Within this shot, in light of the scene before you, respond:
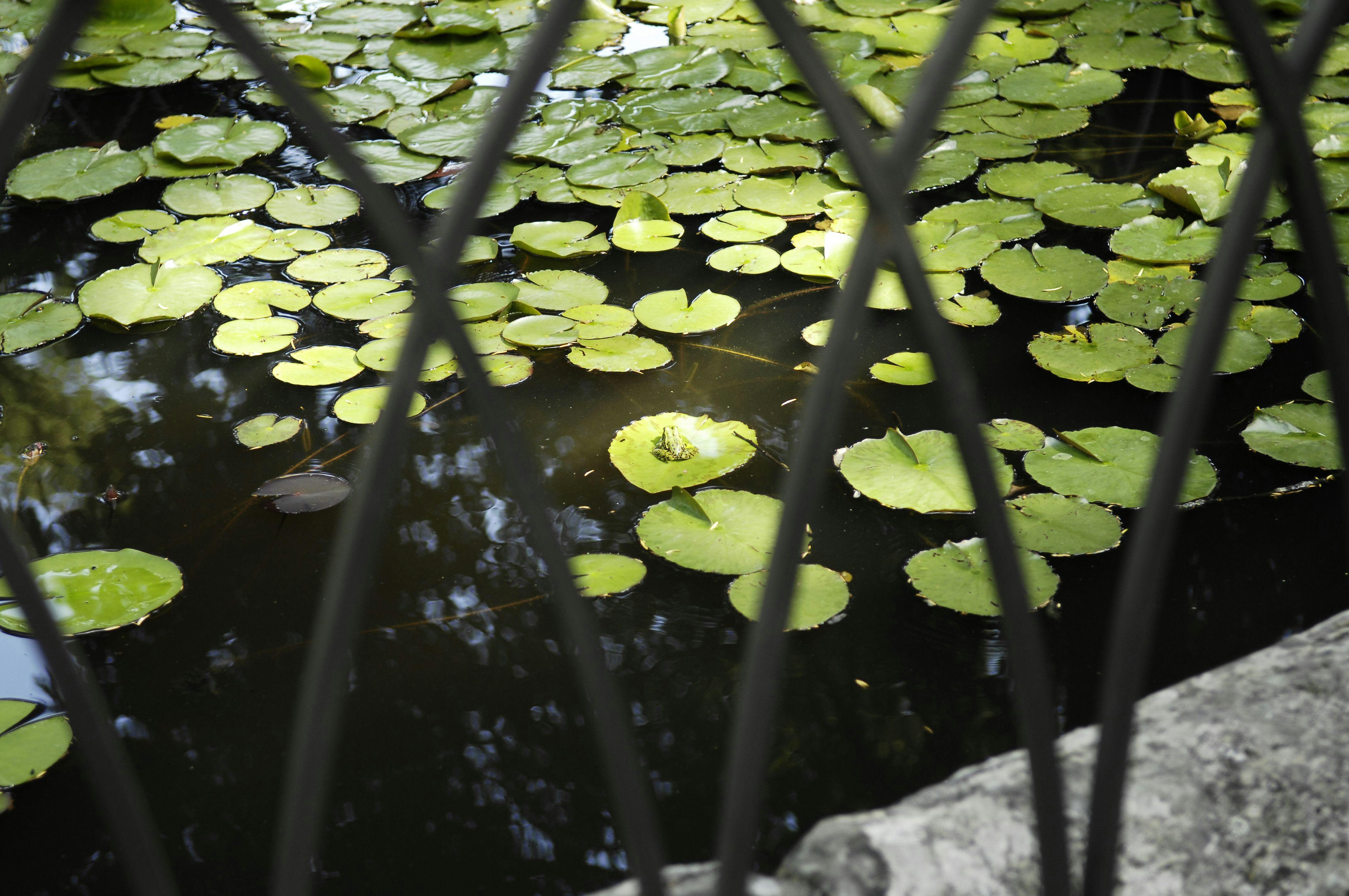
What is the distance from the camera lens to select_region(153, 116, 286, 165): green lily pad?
2.20 meters

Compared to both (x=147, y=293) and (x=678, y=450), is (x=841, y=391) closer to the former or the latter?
(x=678, y=450)

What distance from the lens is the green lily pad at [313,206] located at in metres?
2.00

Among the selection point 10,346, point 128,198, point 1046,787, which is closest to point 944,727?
point 1046,787

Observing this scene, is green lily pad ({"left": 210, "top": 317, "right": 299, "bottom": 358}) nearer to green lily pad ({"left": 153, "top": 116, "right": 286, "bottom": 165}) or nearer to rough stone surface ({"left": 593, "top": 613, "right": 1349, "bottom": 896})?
green lily pad ({"left": 153, "top": 116, "right": 286, "bottom": 165})

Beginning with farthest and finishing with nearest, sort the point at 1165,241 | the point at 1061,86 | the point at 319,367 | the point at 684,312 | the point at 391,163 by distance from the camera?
the point at 1061,86 → the point at 391,163 → the point at 1165,241 → the point at 684,312 → the point at 319,367

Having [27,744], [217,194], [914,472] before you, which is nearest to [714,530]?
[914,472]

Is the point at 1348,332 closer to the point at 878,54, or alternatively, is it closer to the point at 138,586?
the point at 138,586

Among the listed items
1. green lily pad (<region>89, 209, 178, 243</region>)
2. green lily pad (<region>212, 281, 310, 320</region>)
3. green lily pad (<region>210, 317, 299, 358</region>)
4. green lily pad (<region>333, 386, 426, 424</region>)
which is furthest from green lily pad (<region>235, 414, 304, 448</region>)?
green lily pad (<region>89, 209, 178, 243</region>)

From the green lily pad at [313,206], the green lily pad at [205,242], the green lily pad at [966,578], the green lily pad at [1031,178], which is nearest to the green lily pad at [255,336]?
the green lily pad at [205,242]

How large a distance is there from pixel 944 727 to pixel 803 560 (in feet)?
0.89

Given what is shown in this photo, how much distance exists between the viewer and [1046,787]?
44 cm

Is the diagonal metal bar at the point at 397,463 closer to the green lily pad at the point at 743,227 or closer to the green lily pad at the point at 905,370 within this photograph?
the green lily pad at the point at 905,370

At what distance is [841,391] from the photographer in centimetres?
38

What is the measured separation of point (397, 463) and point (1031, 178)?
78.1 inches
